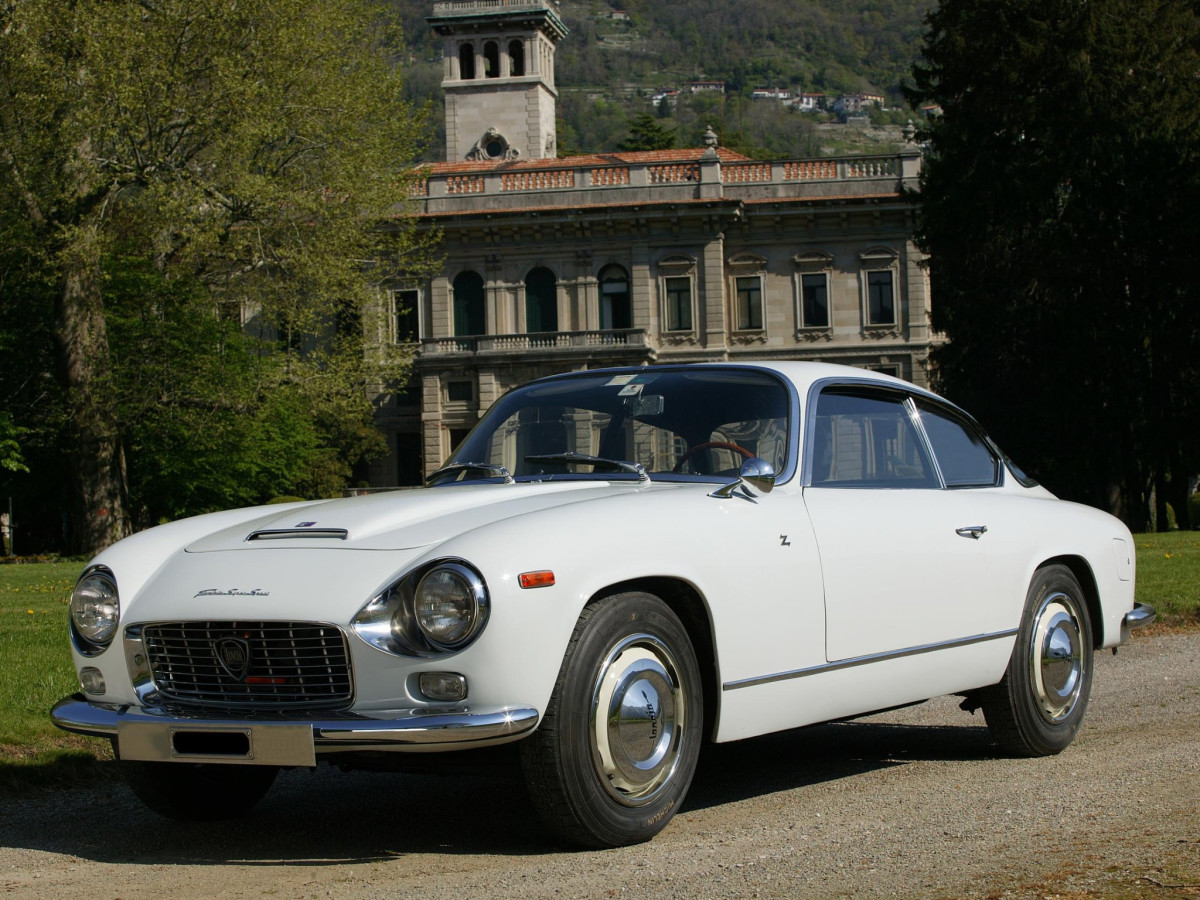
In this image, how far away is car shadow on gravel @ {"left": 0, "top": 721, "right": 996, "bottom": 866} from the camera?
15.0 feet

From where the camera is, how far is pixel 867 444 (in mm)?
5902

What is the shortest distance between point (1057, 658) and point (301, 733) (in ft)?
12.1

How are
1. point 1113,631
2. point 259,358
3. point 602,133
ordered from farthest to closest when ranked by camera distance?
point 602,133 → point 259,358 → point 1113,631

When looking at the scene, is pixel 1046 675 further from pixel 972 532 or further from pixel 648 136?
pixel 648 136

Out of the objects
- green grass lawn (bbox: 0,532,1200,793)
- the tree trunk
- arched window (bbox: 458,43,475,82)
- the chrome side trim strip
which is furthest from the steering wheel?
arched window (bbox: 458,43,475,82)

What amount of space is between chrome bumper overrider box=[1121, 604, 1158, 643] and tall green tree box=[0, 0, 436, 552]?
2011 cm

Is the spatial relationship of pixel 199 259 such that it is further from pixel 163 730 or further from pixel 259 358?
pixel 163 730

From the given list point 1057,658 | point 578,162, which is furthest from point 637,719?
point 578,162

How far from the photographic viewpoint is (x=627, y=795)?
435cm

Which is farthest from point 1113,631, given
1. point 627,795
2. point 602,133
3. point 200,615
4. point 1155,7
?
point 602,133

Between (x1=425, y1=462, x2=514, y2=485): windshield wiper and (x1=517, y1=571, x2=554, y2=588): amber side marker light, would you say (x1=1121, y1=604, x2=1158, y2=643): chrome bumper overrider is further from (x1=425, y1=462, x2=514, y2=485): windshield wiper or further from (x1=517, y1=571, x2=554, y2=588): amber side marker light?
(x1=517, y1=571, x2=554, y2=588): amber side marker light

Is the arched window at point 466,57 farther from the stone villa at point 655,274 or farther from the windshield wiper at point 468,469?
the windshield wiper at point 468,469

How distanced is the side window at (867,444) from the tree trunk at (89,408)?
2242cm

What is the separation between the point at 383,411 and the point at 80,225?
32.8m
